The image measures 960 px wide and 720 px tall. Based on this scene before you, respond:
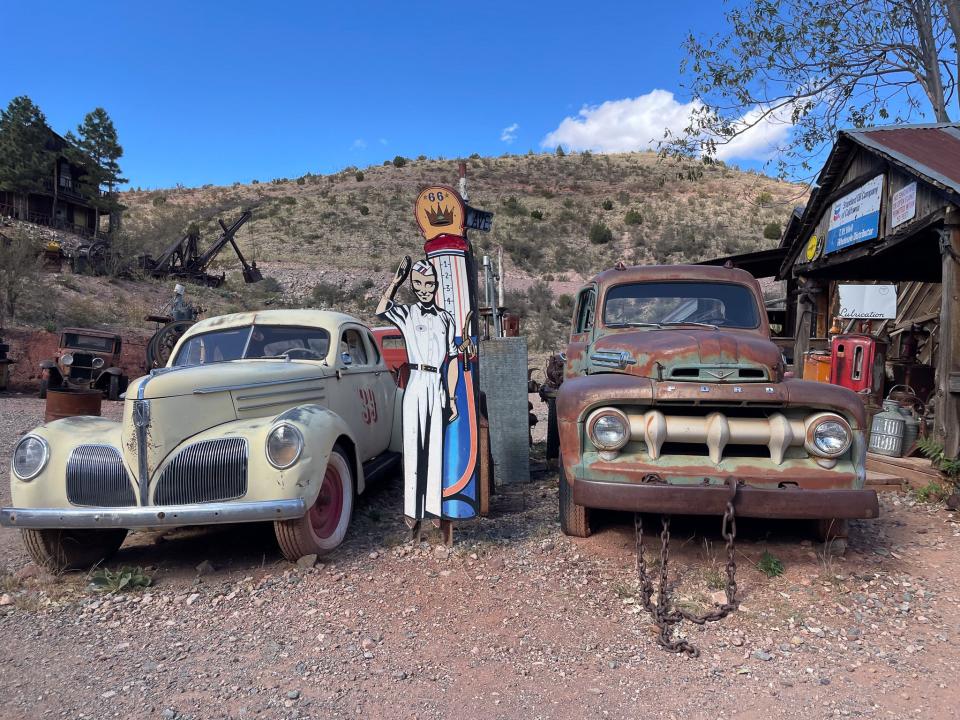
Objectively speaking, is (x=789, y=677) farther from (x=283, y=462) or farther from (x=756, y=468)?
(x=283, y=462)

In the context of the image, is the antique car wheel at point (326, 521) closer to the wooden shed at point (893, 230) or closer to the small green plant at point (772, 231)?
the wooden shed at point (893, 230)

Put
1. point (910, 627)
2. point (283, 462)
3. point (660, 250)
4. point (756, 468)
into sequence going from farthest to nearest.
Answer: point (660, 250), point (283, 462), point (756, 468), point (910, 627)

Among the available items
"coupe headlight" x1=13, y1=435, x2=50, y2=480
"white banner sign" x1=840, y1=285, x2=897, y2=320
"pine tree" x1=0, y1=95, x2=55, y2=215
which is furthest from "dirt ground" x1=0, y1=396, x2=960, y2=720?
"pine tree" x1=0, y1=95, x2=55, y2=215

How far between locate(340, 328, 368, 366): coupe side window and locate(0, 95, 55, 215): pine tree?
35.4m

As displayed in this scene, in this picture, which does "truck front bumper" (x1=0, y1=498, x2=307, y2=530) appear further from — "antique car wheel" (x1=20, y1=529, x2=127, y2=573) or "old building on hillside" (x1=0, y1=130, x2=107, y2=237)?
"old building on hillside" (x1=0, y1=130, x2=107, y2=237)

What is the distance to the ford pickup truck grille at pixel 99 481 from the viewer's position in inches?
160

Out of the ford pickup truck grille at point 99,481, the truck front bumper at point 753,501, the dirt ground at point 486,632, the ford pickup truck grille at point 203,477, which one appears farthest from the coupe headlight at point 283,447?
the truck front bumper at point 753,501

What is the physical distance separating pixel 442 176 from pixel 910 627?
4411 centimetres

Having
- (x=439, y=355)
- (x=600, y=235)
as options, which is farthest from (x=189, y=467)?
(x=600, y=235)

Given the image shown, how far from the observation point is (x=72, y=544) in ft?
14.5

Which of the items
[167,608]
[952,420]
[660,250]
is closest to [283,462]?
[167,608]

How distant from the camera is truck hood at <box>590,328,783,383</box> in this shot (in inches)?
161

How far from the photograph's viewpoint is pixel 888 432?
6637 mm

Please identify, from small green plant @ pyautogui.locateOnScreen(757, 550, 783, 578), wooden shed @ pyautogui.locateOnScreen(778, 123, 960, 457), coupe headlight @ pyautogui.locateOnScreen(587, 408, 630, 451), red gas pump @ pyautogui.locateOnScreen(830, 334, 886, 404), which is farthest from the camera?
red gas pump @ pyautogui.locateOnScreen(830, 334, 886, 404)
